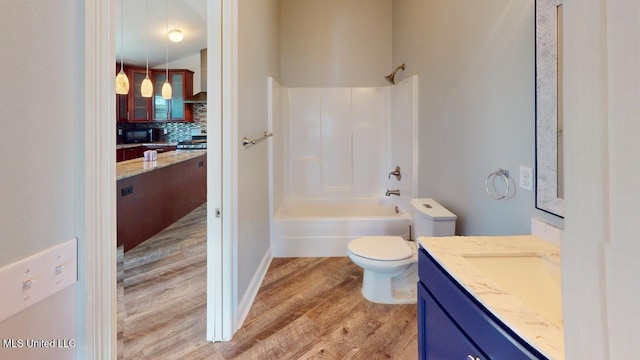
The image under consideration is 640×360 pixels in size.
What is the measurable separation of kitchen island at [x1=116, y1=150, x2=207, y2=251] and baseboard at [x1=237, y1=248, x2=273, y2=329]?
1.32m

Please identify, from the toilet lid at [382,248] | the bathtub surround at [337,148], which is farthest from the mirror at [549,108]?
the bathtub surround at [337,148]

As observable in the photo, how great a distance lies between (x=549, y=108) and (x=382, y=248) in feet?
4.71

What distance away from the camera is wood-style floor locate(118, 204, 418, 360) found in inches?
69.5

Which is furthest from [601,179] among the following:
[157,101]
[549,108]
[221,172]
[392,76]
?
[157,101]

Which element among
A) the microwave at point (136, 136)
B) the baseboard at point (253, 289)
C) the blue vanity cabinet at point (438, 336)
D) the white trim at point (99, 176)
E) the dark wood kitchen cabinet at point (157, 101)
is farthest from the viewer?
the microwave at point (136, 136)

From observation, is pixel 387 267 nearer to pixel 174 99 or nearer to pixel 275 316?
pixel 275 316

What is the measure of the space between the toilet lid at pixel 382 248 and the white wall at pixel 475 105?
0.46 meters

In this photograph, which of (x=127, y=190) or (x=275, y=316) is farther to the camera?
(x=127, y=190)

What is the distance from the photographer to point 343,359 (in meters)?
1.70

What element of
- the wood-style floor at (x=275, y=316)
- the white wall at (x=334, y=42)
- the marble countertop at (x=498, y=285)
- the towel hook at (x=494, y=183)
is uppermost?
the white wall at (x=334, y=42)

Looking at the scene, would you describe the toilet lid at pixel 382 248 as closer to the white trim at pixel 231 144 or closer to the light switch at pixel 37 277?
the white trim at pixel 231 144

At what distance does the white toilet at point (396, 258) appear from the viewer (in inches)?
81.2

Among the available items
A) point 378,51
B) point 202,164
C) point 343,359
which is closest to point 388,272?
point 343,359

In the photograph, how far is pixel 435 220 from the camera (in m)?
2.04
